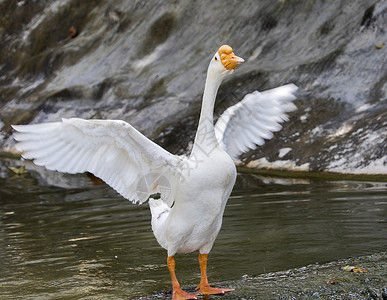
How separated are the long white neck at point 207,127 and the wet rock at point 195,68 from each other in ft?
21.5

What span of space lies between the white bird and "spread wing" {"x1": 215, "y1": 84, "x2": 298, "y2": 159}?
97 centimetres

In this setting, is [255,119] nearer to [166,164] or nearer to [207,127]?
[207,127]

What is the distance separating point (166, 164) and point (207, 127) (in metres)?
0.51

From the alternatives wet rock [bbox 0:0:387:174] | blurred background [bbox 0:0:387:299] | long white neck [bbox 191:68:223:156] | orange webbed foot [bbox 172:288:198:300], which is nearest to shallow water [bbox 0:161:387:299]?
blurred background [bbox 0:0:387:299]

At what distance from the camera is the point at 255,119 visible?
6617mm

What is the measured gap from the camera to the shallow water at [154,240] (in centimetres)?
636

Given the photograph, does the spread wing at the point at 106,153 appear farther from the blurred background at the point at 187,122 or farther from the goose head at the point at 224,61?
the blurred background at the point at 187,122

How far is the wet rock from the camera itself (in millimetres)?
13195

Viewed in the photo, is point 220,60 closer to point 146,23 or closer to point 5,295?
point 5,295

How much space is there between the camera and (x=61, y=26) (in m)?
26.5

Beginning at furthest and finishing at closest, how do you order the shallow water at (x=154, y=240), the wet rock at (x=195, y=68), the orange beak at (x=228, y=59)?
the wet rock at (x=195, y=68) < the shallow water at (x=154, y=240) < the orange beak at (x=228, y=59)

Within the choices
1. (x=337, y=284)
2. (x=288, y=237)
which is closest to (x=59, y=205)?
(x=288, y=237)

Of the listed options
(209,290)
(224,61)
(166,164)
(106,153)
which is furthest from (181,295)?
(224,61)

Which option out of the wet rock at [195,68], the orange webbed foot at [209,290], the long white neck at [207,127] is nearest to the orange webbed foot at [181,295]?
the orange webbed foot at [209,290]
